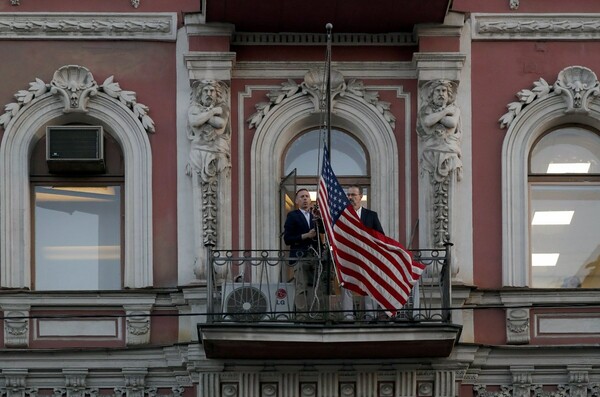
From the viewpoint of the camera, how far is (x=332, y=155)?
104 feet

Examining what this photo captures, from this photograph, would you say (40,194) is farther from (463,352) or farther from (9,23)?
(463,352)

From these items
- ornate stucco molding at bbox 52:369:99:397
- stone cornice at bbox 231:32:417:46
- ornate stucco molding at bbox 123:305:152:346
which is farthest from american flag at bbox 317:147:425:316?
ornate stucco molding at bbox 52:369:99:397

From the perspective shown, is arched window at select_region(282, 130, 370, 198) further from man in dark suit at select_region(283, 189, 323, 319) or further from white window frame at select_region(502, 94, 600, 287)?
white window frame at select_region(502, 94, 600, 287)

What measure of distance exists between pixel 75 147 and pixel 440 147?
15.2 ft

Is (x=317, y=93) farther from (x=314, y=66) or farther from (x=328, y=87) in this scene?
(x=328, y=87)

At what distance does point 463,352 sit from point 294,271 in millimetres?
2323

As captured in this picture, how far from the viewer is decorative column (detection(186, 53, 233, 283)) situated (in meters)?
30.8

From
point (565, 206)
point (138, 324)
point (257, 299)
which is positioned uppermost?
point (565, 206)

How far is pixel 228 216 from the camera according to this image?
102 ft

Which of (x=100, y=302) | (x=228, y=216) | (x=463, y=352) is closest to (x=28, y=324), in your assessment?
(x=100, y=302)

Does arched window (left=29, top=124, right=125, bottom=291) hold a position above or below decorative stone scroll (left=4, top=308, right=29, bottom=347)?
above

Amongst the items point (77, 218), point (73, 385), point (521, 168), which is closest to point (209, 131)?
point (77, 218)

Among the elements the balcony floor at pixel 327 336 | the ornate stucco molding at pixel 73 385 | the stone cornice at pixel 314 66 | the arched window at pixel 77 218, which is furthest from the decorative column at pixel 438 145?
the ornate stucco molding at pixel 73 385

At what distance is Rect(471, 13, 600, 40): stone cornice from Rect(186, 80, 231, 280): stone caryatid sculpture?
11.4 ft
